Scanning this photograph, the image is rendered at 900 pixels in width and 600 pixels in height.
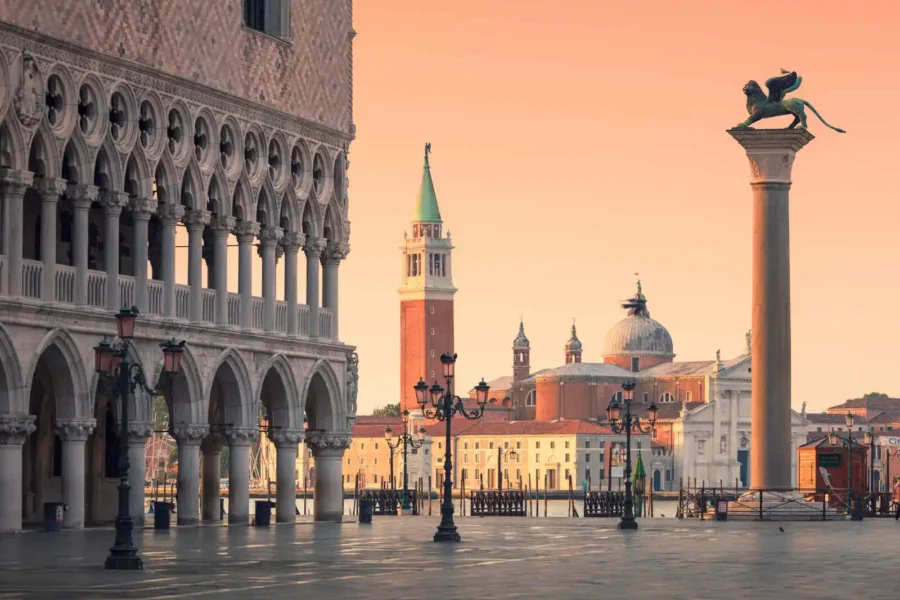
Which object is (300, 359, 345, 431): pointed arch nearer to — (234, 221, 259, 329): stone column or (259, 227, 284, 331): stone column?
(259, 227, 284, 331): stone column

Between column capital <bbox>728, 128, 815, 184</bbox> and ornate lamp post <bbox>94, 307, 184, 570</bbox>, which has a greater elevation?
column capital <bbox>728, 128, 815, 184</bbox>

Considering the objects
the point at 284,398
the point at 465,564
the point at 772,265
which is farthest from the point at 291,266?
the point at 465,564

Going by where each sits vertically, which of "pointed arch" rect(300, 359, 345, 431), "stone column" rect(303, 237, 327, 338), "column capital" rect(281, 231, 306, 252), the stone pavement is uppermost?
"column capital" rect(281, 231, 306, 252)

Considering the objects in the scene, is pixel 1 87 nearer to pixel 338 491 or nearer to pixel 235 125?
pixel 235 125

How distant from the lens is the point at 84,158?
47.0 m

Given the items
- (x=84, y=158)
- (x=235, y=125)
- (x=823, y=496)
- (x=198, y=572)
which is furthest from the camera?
(x=823, y=496)

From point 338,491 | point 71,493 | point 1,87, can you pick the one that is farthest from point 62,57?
point 338,491

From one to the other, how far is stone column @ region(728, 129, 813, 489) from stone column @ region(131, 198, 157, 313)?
15642mm

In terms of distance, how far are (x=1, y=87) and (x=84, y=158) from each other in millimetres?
3380

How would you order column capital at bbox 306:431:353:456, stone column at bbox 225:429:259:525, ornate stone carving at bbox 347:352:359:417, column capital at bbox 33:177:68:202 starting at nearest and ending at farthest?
column capital at bbox 33:177:68:202 < stone column at bbox 225:429:259:525 < column capital at bbox 306:431:353:456 < ornate stone carving at bbox 347:352:359:417

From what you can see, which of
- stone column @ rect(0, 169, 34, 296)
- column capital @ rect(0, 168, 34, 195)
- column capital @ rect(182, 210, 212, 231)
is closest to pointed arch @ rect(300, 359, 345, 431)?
column capital @ rect(182, 210, 212, 231)

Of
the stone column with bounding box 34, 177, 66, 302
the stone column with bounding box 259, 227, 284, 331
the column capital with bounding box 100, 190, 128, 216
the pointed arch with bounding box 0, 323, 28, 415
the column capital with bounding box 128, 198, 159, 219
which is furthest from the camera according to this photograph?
the stone column with bounding box 259, 227, 284, 331

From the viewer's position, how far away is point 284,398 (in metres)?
55.4

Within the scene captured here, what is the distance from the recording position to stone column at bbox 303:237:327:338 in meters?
56.8
